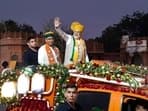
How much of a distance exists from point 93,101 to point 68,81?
1085 mm

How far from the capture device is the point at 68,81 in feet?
28.0

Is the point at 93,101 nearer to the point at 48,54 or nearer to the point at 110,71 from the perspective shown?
the point at 110,71

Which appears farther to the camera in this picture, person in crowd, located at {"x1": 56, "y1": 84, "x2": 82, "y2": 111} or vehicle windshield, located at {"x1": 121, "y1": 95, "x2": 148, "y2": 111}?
vehicle windshield, located at {"x1": 121, "y1": 95, "x2": 148, "y2": 111}

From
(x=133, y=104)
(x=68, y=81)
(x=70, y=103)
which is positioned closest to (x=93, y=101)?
(x=133, y=104)

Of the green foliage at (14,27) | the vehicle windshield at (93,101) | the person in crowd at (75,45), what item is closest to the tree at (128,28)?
the green foliage at (14,27)

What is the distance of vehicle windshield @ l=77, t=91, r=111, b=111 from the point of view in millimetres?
7414

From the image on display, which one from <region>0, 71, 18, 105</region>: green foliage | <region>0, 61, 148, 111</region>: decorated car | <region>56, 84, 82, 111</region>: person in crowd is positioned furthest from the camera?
<region>0, 71, 18, 105</region>: green foliage

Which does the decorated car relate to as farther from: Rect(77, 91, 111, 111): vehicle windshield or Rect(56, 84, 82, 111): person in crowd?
Rect(56, 84, 82, 111): person in crowd

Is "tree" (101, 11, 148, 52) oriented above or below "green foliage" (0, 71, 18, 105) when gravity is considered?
above

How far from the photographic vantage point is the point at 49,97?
8.66 meters

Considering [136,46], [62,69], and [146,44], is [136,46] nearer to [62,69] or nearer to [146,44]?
[146,44]

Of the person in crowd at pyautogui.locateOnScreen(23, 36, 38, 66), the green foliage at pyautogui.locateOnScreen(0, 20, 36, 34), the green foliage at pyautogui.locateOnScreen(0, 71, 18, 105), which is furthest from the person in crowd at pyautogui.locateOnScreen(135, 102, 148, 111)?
the green foliage at pyautogui.locateOnScreen(0, 20, 36, 34)

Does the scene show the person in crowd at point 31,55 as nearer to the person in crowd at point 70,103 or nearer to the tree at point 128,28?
the person in crowd at point 70,103

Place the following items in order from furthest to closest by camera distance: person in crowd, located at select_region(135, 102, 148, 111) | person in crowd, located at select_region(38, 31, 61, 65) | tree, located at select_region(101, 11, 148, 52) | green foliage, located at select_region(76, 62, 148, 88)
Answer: tree, located at select_region(101, 11, 148, 52), person in crowd, located at select_region(38, 31, 61, 65), green foliage, located at select_region(76, 62, 148, 88), person in crowd, located at select_region(135, 102, 148, 111)
